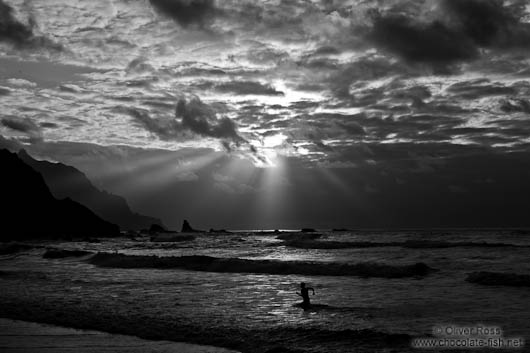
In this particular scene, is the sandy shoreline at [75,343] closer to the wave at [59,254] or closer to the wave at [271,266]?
the wave at [271,266]

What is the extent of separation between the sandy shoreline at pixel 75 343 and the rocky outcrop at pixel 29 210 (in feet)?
335

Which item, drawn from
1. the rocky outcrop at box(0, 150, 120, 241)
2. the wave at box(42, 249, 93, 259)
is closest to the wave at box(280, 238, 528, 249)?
the wave at box(42, 249, 93, 259)

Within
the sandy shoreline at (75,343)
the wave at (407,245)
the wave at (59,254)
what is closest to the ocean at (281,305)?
the sandy shoreline at (75,343)

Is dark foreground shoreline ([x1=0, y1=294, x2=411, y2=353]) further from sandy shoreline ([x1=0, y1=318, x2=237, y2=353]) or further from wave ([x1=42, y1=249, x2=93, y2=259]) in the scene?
wave ([x1=42, y1=249, x2=93, y2=259])

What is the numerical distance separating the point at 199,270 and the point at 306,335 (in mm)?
24563

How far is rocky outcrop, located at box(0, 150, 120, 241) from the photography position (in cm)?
11281

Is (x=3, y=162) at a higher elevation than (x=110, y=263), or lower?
higher

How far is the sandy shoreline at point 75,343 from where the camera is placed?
40.2ft

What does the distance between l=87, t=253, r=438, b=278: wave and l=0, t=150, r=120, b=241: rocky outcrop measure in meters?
75.4

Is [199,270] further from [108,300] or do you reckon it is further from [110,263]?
[108,300]

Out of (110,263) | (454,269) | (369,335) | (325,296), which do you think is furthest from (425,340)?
(110,263)

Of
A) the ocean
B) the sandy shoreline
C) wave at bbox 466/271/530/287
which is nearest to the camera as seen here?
the sandy shoreline

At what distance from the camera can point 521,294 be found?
2089cm

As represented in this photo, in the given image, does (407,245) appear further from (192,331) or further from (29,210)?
(29,210)
